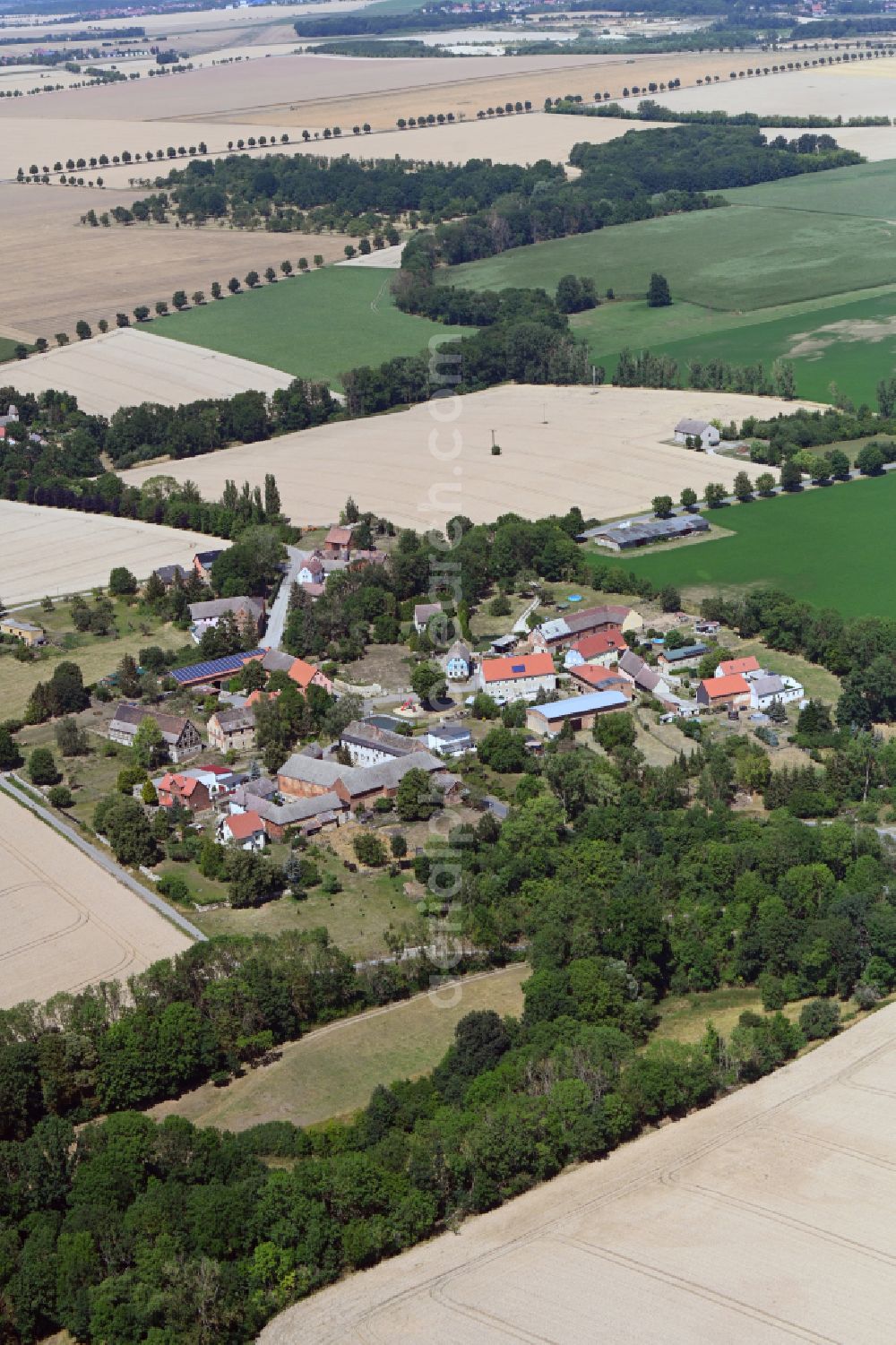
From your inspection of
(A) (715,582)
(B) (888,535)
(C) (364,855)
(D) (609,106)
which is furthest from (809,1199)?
(D) (609,106)

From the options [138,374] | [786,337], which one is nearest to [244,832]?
[138,374]

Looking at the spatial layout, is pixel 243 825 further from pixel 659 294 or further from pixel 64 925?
pixel 659 294

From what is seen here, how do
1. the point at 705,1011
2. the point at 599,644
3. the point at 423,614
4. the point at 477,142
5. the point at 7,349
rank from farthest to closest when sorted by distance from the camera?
the point at 477,142 < the point at 7,349 < the point at 423,614 < the point at 599,644 < the point at 705,1011

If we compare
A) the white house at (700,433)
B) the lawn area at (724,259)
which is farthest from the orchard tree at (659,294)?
the white house at (700,433)

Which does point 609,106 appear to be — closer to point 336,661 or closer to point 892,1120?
point 336,661

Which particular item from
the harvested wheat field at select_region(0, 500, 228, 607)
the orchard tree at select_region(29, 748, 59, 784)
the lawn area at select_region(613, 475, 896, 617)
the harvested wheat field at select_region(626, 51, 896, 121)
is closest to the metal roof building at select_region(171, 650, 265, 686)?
the orchard tree at select_region(29, 748, 59, 784)

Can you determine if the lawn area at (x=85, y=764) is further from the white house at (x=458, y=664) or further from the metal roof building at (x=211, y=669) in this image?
the white house at (x=458, y=664)
